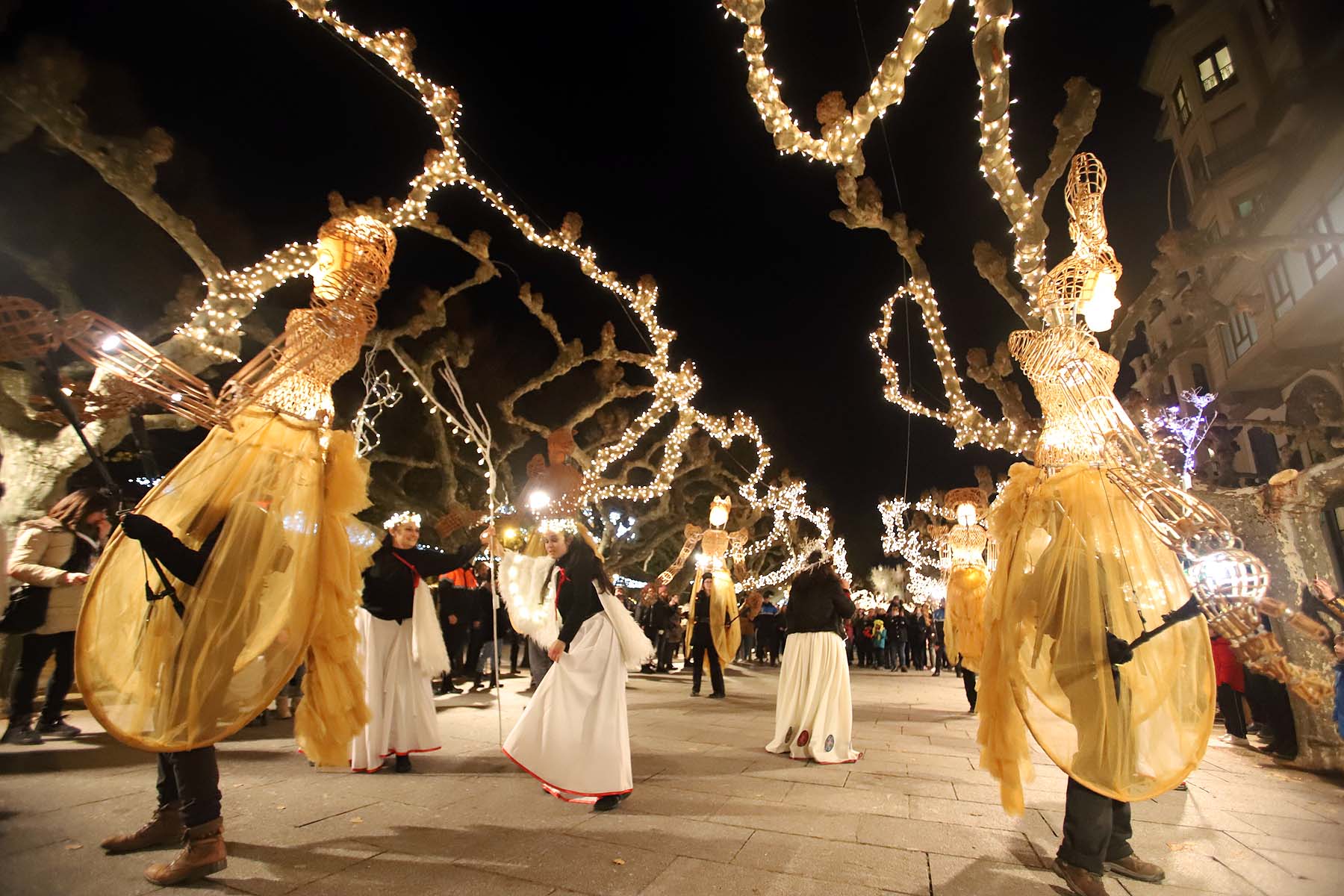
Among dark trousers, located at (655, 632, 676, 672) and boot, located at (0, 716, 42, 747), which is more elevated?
dark trousers, located at (655, 632, 676, 672)

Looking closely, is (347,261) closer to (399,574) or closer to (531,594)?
(399,574)

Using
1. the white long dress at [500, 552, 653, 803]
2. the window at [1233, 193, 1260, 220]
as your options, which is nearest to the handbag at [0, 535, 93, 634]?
the white long dress at [500, 552, 653, 803]

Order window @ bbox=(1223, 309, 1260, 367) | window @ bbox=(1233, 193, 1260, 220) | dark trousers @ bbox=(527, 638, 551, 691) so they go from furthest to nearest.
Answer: window @ bbox=(1233, 193, 1260, 220), window @ bbox=(1223, 309, 1260, 367), dark trousers @ bbox=(527, 638, 551, 691)

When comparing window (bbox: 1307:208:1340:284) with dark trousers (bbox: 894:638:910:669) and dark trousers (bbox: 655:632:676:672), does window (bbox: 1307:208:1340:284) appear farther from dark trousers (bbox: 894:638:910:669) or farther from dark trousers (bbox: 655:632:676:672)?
dark trousers (bbox: 655:632:676:672)

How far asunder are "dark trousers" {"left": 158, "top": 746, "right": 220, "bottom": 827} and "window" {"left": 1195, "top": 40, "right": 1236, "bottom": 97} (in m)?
30.4

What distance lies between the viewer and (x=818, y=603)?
5898 mm

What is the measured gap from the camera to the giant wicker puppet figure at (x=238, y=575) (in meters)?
2.71

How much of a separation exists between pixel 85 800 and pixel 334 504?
77.0 inches

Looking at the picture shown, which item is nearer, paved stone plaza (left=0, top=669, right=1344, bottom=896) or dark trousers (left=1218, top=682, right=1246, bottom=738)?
paved stone plaza (left=0, top=669, right=1344, bottom=896)

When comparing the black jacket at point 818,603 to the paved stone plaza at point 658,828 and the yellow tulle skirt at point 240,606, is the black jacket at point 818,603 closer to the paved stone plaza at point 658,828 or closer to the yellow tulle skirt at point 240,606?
the paved stone plaza at point 658,828

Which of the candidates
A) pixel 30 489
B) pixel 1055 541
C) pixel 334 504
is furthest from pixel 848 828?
pixel 30 489

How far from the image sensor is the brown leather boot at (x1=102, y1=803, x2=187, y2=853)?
9.11 ft

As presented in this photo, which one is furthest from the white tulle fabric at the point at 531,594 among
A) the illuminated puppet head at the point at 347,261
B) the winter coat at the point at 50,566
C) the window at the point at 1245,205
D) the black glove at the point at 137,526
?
the window at the point at 1245,205

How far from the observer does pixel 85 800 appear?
3.44 metres
